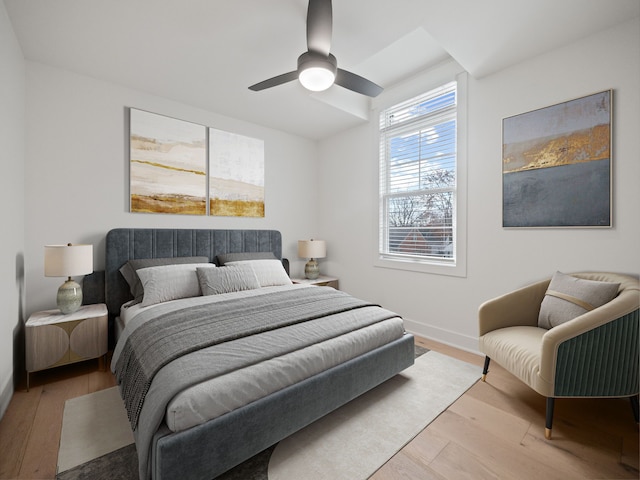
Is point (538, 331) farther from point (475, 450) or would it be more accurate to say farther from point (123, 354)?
point (123, 354)

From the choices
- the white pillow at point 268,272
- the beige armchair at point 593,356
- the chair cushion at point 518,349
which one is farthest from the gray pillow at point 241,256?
the beige armchair at point 593,356

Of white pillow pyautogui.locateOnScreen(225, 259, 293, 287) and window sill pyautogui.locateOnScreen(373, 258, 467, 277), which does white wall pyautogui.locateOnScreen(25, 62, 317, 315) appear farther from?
window sill pyautogui.locateOnScreen(373, 258, 467, 277)

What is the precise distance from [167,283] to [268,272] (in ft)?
3.41

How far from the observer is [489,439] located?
1684 mm

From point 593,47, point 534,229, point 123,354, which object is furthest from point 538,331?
point 123,354

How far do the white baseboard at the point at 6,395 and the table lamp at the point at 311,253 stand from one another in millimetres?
2952

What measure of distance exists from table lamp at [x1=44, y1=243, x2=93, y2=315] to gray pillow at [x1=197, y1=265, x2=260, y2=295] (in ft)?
2.93

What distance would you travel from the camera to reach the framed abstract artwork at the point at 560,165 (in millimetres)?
2123

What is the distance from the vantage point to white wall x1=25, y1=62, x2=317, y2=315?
254cm

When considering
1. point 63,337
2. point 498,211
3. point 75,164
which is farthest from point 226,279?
point 498,211

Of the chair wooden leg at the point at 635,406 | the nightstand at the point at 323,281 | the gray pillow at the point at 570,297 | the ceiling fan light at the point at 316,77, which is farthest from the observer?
the nightstand at the point at 323,281

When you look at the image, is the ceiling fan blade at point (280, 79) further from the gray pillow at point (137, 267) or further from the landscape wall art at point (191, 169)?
the gray pillow at point (137, 267)

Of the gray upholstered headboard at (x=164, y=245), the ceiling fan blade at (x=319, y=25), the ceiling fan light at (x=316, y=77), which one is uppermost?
the ceiling fan blade at (x=319, y=25)

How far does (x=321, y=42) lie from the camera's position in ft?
6.33
